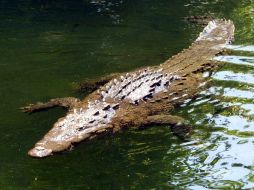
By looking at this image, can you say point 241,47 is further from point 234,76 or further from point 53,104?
point 53,104

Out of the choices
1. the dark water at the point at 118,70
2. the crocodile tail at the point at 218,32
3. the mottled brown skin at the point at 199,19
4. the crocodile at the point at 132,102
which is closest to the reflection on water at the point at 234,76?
the dark water at the point at 118,70

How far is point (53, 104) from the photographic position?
22.5 ft

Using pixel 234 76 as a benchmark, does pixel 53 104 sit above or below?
below

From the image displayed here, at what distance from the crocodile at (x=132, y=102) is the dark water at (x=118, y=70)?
154 millimetres

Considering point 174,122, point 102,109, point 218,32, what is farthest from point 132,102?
point 218,32

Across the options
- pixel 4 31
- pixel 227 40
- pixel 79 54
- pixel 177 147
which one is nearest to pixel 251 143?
pixel 177 147

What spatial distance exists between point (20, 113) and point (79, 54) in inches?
97.8

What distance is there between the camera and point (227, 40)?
8.86 meters

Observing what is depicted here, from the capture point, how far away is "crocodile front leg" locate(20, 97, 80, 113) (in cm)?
678

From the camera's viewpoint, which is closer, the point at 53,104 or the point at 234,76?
the point at 53,104

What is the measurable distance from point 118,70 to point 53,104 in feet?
5.77

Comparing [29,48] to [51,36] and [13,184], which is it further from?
[13,184]

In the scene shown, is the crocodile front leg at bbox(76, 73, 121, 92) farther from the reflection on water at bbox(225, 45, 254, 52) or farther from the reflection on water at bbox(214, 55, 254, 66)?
the reflection on water at bbox(225, 45, 254, 52)

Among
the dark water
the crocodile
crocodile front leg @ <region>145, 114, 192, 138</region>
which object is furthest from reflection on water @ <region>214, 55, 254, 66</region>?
crocodile front leg @ <region>145, 114, 192, 138</region>
